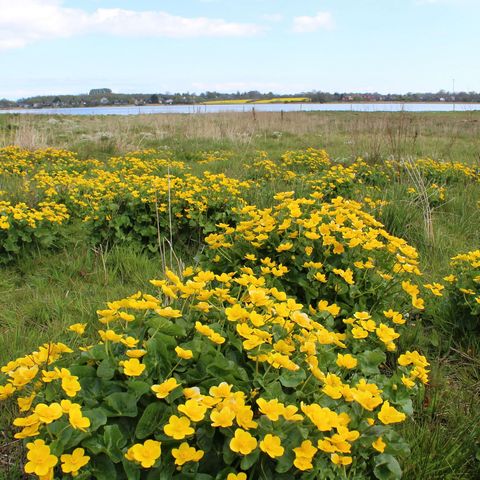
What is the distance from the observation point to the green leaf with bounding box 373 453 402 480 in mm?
1235

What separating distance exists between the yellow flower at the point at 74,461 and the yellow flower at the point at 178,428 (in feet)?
0.62

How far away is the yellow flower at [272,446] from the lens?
1014mm

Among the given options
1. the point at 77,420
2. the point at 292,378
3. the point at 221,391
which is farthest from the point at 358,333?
the point at 77,420

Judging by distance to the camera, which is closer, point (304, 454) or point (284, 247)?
point (304, 454)

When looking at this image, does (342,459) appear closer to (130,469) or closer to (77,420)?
(130,469)

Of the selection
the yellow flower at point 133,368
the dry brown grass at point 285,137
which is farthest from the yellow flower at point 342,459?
the dry brown grass at point 285,137

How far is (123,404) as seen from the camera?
46.1 inches

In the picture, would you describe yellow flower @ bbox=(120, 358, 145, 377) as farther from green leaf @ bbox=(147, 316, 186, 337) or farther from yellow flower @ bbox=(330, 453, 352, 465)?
yellow flower @ bbox=(330, 453, 352, 465)

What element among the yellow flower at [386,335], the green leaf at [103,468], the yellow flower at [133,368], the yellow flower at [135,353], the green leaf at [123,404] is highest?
the yellow flower at [135,353]

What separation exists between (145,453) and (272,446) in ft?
0.96

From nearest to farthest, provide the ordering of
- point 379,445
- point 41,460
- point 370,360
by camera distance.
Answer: point 41,460 < point 379,445 < point 370,360

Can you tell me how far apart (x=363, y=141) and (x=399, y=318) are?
23.4 feet

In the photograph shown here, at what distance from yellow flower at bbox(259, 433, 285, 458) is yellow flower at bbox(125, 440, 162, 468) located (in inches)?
9.5

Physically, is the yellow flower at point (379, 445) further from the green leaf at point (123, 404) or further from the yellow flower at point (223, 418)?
the green leaf at point (123, 404)
